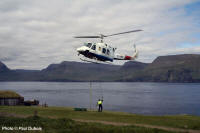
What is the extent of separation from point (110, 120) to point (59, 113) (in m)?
9.31

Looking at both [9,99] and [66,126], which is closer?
[66,126]

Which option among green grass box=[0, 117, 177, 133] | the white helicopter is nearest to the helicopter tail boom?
the white helicopter

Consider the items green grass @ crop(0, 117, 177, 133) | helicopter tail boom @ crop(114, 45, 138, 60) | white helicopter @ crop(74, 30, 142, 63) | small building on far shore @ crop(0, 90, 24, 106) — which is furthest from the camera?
small building on far shore @ crop(0, 90, 24, 106)

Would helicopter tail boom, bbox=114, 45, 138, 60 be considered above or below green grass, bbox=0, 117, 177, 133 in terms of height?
above

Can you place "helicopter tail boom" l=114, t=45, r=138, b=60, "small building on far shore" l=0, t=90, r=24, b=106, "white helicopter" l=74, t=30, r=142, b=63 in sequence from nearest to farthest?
1. "white helicopter" l=74, t=30, r=142, b=63
2. "helicopter tail boom" l=114, t=45, r=138, b=60
3. "small building on far shore" l=0, t=90, r=24, b=106

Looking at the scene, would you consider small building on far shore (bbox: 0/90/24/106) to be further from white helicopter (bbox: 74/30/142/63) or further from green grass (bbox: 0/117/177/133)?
green grass (bbox: 0/117/177/133)

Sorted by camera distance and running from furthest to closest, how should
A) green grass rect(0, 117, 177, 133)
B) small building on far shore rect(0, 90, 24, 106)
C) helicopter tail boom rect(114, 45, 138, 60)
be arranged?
small building on far shore rect(0, 90, 24, 106)
helicopter tail boom rect(114, 45, 138, 60)
green grass rect(0, 117, 177, 133)

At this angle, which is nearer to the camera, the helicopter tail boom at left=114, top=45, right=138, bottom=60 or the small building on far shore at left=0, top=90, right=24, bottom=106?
the helicopter tail boom at left=114, top=45, right=138, bottom=60

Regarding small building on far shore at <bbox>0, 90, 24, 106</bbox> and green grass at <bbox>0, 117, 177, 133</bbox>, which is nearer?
green grass at <bbox>0, 117, 177, 133</bbox>

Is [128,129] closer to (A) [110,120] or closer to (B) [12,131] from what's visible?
(A) [110,120]

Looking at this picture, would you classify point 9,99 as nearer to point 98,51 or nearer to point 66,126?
point 98,51

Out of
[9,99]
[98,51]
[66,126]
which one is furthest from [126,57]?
[9,99]

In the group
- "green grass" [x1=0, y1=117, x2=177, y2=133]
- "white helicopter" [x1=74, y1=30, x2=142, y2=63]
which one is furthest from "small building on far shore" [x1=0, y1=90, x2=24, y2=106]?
"green grass" [x1=0, y1=117, x2=177, y2=133]

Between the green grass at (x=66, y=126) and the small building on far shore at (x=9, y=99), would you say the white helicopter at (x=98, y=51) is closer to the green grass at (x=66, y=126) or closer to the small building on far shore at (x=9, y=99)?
the green grass at (x=66, y=126)
